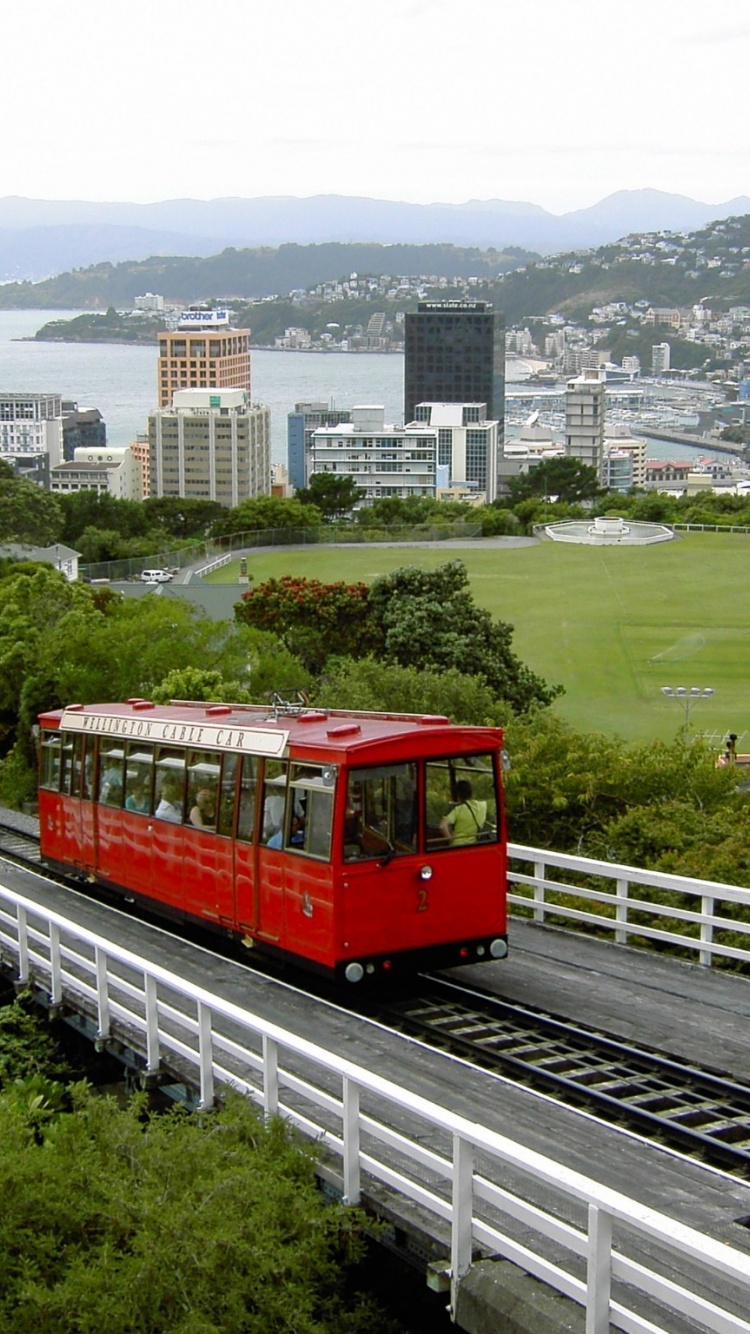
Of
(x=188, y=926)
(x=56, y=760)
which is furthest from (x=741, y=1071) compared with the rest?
(x=56, y=760)

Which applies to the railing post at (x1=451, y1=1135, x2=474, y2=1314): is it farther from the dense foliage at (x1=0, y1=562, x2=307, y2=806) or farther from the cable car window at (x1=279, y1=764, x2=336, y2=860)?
the dense foliage at (x1=0, y1=562, x2=307, y2=806)

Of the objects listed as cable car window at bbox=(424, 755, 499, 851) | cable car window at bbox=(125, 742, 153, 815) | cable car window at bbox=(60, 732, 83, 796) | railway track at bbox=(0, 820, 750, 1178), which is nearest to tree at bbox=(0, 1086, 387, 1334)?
railway track at bbox=(0, 820, 750, 1178)

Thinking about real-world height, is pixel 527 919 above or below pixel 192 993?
below

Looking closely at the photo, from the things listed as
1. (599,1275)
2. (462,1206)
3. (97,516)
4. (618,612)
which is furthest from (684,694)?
(97,516)

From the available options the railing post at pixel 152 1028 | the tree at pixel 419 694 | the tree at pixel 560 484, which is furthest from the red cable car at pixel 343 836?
the tree at pixel 560 484

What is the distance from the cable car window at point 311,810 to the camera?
12.3 metres

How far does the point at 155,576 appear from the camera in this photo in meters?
71.2

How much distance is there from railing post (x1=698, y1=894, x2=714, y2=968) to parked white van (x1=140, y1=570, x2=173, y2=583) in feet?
187

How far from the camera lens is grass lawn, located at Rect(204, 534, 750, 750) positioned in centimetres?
5472

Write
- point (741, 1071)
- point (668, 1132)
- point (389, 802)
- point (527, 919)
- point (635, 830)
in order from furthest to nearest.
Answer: point (635, 830)
point (527, 919)
point (389, 802)
point (741, 1071)
point (668, 1132)

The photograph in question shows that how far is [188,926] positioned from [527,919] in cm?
326

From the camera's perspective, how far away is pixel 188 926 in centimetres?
1563

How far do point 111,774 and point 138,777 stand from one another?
0.87 metres

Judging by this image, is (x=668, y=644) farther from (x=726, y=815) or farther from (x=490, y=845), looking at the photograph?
(x=490, y=845)
